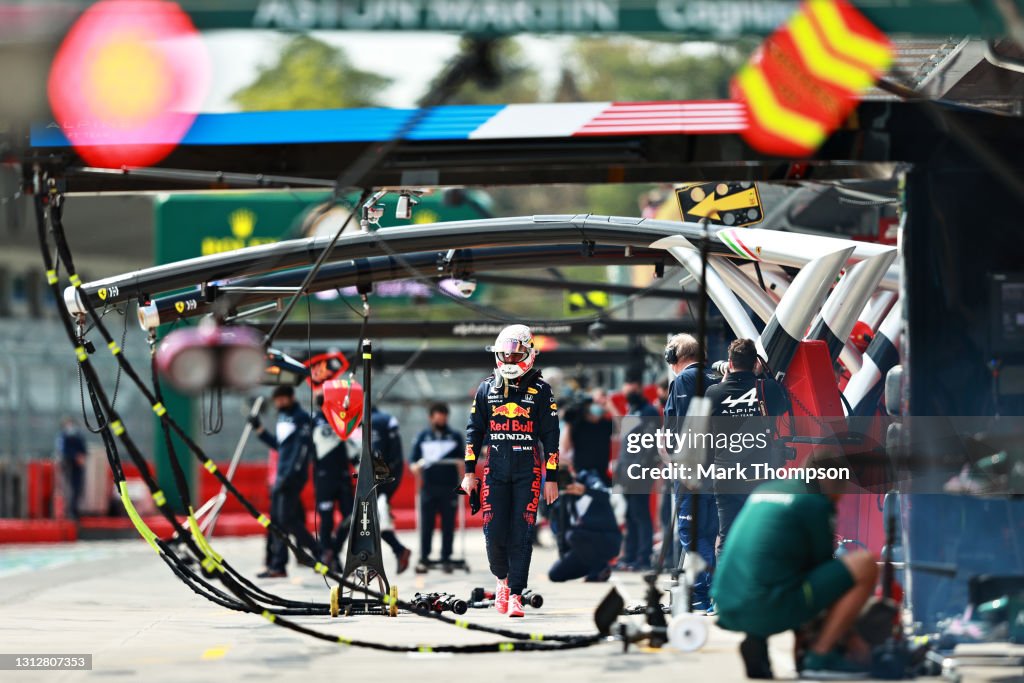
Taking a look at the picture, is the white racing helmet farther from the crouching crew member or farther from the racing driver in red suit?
the crouching crew member

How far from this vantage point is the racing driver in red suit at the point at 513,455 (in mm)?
10891

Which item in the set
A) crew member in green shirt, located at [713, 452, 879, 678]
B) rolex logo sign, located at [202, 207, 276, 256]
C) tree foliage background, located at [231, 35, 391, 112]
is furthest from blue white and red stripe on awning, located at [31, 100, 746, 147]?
tree foliage background, located at [231, 35, 391, 112]

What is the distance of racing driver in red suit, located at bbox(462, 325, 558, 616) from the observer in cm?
1089

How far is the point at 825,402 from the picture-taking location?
11125 millimetres

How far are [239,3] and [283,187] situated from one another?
1994mm

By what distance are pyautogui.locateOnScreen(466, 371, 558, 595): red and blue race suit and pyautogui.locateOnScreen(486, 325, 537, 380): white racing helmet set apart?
4.8 inches

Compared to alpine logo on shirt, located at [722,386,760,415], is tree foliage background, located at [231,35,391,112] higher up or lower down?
higher up

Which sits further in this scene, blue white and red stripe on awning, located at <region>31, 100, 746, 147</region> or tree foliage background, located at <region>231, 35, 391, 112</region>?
tree foliage background, located at <region>231, 35, 391, 112</region>

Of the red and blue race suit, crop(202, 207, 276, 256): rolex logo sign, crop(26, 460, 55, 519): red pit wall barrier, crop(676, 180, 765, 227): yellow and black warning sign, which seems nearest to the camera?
the red and blue race suit

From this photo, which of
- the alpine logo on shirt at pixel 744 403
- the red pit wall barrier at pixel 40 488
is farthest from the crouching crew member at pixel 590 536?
the red pit wall barrier at pixel 40 488

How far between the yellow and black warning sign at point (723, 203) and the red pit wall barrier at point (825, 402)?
1155mm

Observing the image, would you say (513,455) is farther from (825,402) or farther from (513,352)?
(825,402)

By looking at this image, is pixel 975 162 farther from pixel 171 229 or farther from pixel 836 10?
pixel 171 229

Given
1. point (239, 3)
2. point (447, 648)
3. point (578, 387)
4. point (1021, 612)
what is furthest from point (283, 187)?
point (578, 387)
